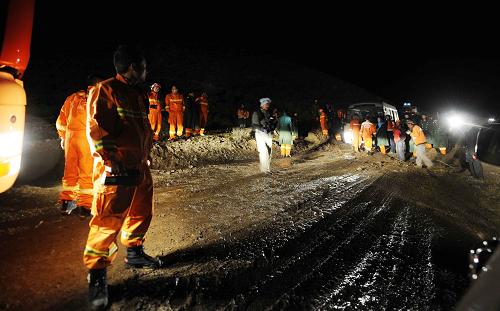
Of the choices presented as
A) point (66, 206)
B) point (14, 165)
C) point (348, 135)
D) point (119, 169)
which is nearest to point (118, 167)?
point (119, 169)

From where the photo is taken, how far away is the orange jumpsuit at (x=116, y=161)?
7.90 feet

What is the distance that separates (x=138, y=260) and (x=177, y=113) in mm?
8036

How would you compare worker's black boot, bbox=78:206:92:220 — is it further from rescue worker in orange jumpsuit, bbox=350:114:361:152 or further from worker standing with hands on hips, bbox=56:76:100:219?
rescue worker in orange jumpsuit, bbox=350:114:361:152

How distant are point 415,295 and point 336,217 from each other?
1935 mm

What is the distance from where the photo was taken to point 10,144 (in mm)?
2094

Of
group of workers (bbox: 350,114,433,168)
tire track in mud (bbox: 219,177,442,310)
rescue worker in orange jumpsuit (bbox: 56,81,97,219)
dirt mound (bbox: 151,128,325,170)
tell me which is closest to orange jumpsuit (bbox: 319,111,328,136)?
group of workers (bbox: 350,114,433,168)

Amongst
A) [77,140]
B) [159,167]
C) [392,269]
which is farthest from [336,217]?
[159,167]

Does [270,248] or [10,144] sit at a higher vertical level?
[10,144]

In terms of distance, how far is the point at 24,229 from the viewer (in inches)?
148

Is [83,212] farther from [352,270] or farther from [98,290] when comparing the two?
[352,270]

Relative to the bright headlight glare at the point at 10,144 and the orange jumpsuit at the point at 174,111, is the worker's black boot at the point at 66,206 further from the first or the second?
the orange jumpsuit at the point at 174,111

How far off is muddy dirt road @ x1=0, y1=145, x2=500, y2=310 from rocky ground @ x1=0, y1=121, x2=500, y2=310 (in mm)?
14

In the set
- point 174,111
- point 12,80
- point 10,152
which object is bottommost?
point 10,152

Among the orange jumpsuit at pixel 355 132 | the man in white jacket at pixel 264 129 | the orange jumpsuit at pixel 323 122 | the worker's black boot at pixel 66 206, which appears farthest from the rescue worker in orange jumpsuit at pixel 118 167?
the orange jumpsuit at pixel 323 122
